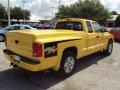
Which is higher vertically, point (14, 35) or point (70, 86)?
point (14, 35)

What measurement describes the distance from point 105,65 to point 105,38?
1.88 m

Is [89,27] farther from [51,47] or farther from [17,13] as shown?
[17,13]

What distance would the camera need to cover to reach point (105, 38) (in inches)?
421

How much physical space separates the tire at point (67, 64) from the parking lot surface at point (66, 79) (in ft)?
0.58

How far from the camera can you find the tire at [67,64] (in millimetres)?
7082

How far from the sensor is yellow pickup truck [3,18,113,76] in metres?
6.13

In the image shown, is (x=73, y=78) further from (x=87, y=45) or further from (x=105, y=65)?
(x=105, y=65)

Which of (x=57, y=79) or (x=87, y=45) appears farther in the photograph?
(x=87, y=45)

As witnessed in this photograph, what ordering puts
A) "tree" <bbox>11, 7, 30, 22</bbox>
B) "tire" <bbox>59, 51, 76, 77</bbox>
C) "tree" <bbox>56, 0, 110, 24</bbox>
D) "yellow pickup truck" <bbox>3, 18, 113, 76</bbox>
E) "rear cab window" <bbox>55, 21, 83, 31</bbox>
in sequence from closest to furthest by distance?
"yellow pickup truck" <bbox>3, 18, 113, 76</bbox>, "tire" <bbox>59, 51, 76, 77</bbox>, "rear cab window" <bbox>55, 21, 83, 31</bbox>, "tree" <bbox>56, 0, 110, 24</bbox>, "tree" <bbox>11, 7, 30, 22</bbox>

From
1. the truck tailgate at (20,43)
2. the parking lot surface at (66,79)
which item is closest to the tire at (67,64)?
the parking lot surface at (66,79)

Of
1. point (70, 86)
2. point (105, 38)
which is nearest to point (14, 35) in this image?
point (70, 86)

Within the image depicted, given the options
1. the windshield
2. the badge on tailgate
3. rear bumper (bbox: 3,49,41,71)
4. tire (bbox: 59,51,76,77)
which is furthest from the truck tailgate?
the windshield

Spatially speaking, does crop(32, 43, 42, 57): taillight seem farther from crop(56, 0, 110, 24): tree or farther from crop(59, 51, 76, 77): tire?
crop(56, 0, 110, 24): tree

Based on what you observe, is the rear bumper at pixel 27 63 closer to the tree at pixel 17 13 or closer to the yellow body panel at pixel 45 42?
the yellow body panel at pixel 45 42
